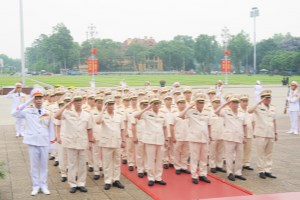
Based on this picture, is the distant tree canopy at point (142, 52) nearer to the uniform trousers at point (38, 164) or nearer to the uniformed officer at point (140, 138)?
the uniformed officer at point (140, 138)

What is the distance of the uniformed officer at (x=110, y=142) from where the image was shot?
707 cm

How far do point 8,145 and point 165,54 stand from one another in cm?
9103

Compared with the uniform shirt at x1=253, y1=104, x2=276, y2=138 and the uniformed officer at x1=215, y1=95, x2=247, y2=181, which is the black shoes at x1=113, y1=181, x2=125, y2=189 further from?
the uniform shirt at x1=253, y1=104, x2=276, y2=138

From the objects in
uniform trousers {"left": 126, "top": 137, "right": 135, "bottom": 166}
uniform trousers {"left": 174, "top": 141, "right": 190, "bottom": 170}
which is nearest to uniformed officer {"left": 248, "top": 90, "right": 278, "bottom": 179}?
uniform trousers {"left": 174, "top": 141, "right": 190, "bottom": 170}

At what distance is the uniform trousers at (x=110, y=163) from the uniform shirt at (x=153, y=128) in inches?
24.8

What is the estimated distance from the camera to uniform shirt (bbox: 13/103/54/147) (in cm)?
670

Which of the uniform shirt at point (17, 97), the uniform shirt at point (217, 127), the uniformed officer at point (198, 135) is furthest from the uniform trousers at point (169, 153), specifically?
the uniform shirt at point (17, 97)

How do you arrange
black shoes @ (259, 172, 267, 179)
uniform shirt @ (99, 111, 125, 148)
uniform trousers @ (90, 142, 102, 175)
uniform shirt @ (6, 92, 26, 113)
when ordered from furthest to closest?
uniform shirt @ (6, 92, 26, 113) < uniform trousers @ (90, 142, 102, 175) < black shoes @ (259, 172, 267, 179) < uniform shirt @ (99, 111, 125, 148)

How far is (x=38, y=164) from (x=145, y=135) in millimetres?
2118

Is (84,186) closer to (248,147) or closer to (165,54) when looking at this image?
(248,147)

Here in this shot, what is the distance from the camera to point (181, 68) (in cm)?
10512

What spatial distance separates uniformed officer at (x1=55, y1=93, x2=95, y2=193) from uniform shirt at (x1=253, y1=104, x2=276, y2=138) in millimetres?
3590

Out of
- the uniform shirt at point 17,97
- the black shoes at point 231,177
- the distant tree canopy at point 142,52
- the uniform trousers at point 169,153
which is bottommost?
the black shoes at point 231,177

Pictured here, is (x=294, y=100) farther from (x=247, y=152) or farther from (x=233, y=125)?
(x=233, y=125)
